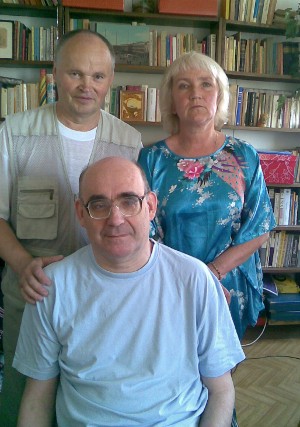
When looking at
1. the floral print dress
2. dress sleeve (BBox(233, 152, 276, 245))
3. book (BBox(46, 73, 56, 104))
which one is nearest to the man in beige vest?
the floral print dress

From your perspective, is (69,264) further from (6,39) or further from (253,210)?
(6,39)

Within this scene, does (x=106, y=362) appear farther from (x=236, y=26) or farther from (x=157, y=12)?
(x=236, y=26)

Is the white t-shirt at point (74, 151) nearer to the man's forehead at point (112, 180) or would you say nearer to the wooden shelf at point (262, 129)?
the man's forehead at point (112, 180)


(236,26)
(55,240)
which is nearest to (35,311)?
(55,240)

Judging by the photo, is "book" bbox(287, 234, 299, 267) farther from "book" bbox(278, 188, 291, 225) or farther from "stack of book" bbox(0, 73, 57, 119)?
"stack of book" bbox(0, 73, 57, 119)

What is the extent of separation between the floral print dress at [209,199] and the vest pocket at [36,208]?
1.15ft

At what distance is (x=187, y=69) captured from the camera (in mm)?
1378

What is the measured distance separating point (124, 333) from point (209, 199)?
1.87 ft

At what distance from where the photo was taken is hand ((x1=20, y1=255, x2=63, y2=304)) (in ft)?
3.38

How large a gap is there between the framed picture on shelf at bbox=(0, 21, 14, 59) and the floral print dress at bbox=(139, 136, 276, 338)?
6.74 ft

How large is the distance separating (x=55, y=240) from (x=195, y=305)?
0.57 m

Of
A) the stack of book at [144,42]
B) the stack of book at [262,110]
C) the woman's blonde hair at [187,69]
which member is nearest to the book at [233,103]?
the stack of book at [262,110]

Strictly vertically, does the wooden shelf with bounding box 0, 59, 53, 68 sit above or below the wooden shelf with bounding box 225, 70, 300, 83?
above

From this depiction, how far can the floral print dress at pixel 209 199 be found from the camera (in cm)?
135
